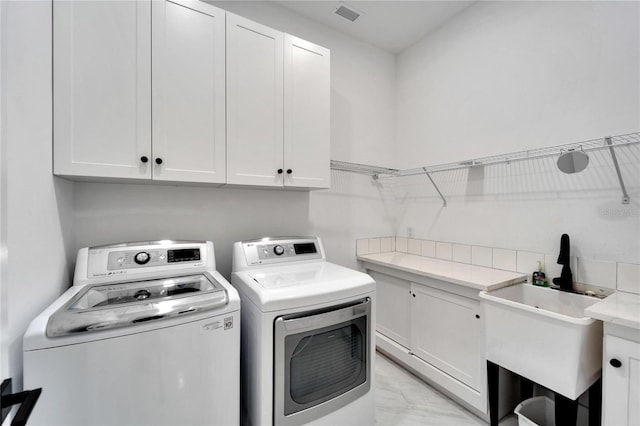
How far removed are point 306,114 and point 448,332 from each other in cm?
176

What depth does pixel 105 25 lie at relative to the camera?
4.05 ft

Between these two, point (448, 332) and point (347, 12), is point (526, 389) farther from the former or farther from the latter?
point (347, 12)

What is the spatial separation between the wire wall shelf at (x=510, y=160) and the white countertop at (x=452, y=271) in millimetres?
567

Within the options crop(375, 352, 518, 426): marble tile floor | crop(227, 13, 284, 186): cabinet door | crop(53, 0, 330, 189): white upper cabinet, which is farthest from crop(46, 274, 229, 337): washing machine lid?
crop(375, 352, 518, 426): marble tile floor

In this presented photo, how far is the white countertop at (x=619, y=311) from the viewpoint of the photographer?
3.41ft

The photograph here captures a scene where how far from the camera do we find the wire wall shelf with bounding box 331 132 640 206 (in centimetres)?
137

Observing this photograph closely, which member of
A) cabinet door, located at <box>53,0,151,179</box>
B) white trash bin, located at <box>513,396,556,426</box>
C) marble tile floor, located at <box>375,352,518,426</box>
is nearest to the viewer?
cabinet door, located at <box>53,0,151,179</box>

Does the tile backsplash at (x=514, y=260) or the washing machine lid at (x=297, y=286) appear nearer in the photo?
the washing machine lid at (x=297, y=286)

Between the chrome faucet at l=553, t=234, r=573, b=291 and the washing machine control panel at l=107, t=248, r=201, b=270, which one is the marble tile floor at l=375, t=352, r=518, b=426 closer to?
the chrome faucet at l=553, t=234, r=573, b=291

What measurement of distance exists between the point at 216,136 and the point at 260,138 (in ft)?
0.86

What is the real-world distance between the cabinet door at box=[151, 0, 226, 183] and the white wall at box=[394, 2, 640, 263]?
1860 millimetres

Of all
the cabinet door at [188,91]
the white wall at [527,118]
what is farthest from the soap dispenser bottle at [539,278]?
the cabinet door at [188,91]

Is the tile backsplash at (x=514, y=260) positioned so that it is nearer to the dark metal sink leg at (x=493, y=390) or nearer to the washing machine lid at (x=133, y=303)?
the dark metal sink leg at (x=493, y=390)

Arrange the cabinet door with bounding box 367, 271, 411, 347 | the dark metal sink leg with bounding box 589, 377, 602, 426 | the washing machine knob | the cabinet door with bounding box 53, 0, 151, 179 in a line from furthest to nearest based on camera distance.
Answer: the cabinet door with bounding box 367, 271, 411, 347 < the washing machine knob < the dark metal sink leg with bounding box 589, 377, 602, 426 < the cabinet door with bounding box 53, 0, 151, 179
